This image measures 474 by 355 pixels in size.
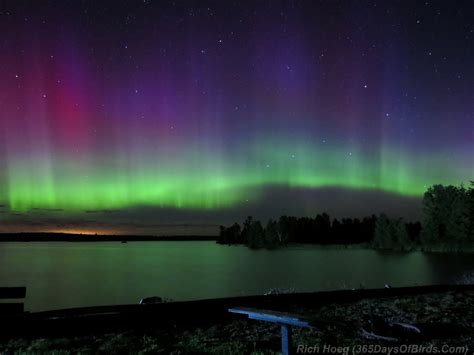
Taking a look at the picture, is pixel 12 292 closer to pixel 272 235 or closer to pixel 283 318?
pixel 283 318

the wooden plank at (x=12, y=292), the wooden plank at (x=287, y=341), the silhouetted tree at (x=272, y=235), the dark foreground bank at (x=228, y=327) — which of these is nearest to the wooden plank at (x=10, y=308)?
the wooden plank at (x=12, y=292)

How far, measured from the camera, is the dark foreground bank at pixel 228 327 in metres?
8.30

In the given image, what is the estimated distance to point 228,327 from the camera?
9.93 metres

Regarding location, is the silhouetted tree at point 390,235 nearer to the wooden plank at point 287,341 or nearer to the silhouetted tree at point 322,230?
the silhouetted tree at point 322,230

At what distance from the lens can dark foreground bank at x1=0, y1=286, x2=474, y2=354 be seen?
27.2 feet

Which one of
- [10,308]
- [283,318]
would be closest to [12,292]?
[10,308]

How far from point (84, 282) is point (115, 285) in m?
5.59

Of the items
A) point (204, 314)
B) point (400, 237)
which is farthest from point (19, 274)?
point (400, 237)

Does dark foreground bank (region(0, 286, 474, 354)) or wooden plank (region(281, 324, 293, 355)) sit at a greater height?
wooden plank (region(281, 324, 293, 355))

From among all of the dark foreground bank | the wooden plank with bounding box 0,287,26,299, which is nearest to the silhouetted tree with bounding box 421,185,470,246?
the dark foreground bank

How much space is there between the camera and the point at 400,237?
4916 inches

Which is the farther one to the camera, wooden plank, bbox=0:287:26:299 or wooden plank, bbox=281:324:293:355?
wooden plank, bbox=0:287:26:299

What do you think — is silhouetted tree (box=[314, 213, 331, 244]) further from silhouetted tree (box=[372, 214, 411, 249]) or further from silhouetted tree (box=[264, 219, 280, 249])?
silhouetted tree (box=[372, 214, 411, 249])

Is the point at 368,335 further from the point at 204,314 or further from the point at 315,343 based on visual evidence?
the point at 204,314
